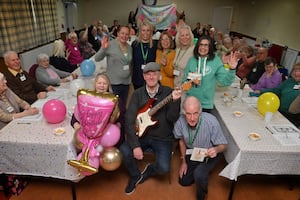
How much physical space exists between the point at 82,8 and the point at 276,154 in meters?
9.64

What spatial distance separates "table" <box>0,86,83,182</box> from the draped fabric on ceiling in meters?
3.28

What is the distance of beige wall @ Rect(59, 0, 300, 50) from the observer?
640 centimetres

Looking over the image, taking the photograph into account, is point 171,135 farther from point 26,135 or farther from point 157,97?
point 26,135

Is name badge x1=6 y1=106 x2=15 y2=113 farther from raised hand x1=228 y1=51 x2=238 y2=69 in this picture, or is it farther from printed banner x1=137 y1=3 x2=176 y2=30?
printed banner x1=137 y1=3 x2=176 y2=30

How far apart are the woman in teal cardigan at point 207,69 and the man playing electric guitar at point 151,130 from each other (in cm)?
41

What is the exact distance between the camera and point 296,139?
6.18 ft

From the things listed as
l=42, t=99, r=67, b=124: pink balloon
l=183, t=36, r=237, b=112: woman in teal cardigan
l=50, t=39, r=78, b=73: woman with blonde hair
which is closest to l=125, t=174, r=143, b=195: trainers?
l=42, t=99, r=67, b=124: pink balloon

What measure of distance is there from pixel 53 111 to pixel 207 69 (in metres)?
1.46

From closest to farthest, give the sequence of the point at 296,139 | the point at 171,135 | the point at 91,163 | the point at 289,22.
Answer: the point at 91,163
the point at 296,139
the point at 171,135
the point at 289,22

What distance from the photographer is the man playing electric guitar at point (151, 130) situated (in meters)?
2.07

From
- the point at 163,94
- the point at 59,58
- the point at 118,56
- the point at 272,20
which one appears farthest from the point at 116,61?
the point at 272,20

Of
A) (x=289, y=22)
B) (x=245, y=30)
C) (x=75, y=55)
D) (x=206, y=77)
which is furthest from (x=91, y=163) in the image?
(x=245, y=30)

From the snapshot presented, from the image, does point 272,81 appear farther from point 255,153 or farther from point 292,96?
point 255,153

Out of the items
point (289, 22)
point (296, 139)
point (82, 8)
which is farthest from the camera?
point (82, 8)
